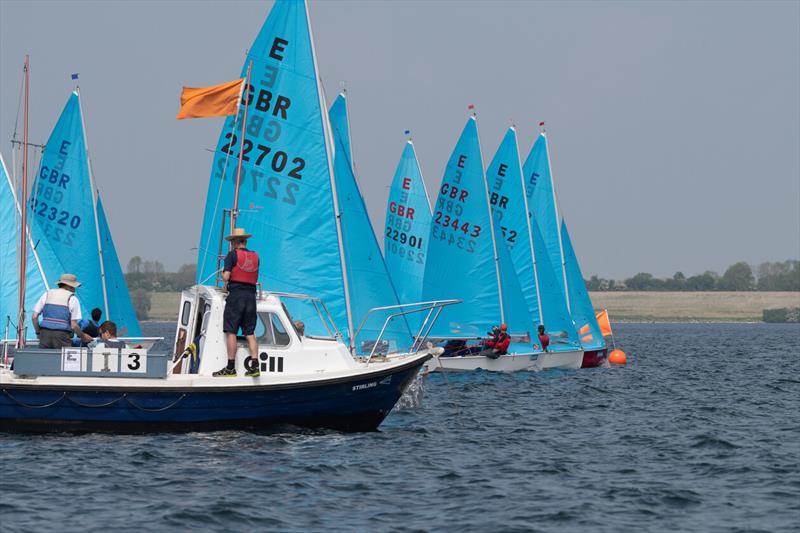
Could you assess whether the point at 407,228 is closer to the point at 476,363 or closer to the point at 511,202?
the point at 511,202

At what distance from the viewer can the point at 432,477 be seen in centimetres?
1745

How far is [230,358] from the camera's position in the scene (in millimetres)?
19984

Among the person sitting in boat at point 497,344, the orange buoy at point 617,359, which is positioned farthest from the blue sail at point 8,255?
the orange buoy at point 617,359

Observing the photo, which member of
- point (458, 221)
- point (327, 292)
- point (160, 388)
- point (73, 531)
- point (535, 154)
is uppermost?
point (535, 154)

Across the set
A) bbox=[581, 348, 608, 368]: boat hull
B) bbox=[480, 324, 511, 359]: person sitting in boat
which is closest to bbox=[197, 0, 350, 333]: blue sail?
bbox=[480, 324, 511, 359]: person sitting in boat

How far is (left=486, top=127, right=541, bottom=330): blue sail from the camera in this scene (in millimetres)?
46812

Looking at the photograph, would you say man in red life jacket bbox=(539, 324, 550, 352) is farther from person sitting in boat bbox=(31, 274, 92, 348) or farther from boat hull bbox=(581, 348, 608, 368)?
person sitting in boat bbox=(31, 274, 92, 348)

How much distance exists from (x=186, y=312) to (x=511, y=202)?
87.6 ft

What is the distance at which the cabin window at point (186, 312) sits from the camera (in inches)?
854

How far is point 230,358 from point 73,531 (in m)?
6.44

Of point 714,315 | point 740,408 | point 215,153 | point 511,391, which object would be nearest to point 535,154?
point 511,391

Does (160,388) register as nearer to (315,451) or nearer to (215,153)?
(315,451)

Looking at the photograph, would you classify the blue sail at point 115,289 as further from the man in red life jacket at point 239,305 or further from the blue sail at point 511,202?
the blue sail at point 511,202

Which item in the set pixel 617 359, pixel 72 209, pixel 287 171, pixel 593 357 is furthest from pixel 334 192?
pixel 617 359
